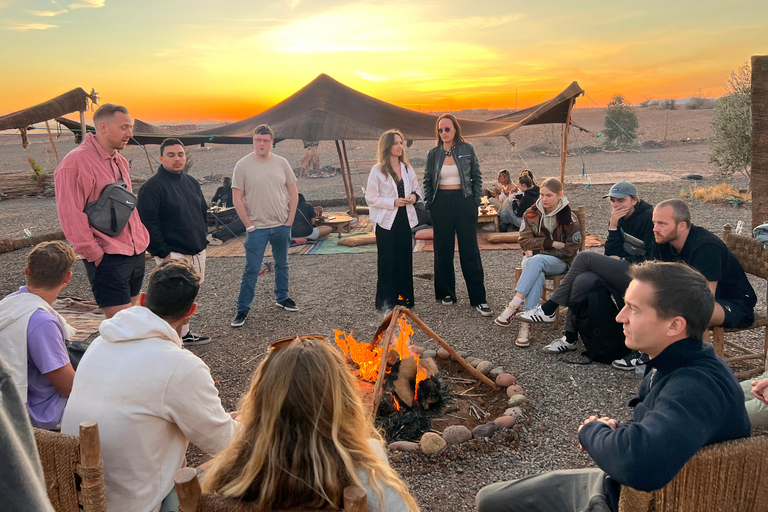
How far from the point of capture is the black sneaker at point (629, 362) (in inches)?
168

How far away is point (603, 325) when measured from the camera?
14.2 ft

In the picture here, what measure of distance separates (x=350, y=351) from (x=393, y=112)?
8687 mm

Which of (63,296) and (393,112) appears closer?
(63,296)

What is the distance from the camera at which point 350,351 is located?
416 cm

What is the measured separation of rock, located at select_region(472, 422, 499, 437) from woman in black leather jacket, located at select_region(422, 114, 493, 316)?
230cm

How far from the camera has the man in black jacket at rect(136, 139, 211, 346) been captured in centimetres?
474

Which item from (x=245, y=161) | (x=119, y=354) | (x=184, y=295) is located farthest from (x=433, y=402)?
(x=245, y=161)

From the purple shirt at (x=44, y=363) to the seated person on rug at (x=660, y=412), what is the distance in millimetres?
2068

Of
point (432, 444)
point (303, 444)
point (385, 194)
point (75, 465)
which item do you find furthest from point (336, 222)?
point (303, 444)

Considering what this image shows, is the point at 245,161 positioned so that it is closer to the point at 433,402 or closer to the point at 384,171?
the point at 384,171

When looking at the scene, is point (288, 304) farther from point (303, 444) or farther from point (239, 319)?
point (303, 444)

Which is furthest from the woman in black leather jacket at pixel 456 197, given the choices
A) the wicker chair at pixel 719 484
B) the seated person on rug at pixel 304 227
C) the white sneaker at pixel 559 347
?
the seated person on rug at pixel 304 227

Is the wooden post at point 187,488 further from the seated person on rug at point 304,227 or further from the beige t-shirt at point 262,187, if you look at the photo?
the seated person on rug at point 304,227

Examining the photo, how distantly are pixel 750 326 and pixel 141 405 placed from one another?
3.93 meters
